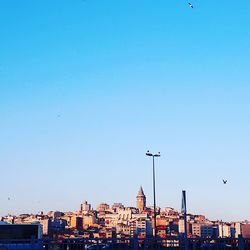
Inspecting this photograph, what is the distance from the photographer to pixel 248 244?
21.8 m

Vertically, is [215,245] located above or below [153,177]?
below

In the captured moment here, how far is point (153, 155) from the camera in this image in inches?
1797

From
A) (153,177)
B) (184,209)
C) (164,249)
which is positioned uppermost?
(153,177)

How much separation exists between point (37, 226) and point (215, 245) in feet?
31.4

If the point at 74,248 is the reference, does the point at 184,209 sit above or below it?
above

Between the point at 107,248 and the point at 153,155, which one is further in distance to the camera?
the point at 153,155

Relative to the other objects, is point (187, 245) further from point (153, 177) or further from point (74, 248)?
point (153, 177)

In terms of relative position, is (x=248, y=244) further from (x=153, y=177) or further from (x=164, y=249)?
(x=153, y=177)

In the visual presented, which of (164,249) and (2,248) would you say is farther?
(164,249)

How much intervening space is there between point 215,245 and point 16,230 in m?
10.3

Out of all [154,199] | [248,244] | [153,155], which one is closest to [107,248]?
[248,244]

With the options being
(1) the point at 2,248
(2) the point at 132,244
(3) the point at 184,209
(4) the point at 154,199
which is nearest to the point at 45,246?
(2) the point at 132,244

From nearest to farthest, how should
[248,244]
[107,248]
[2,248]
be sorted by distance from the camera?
[2,248] → [248,244] → [107,248]

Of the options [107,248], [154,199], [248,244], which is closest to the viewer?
[248,244]
